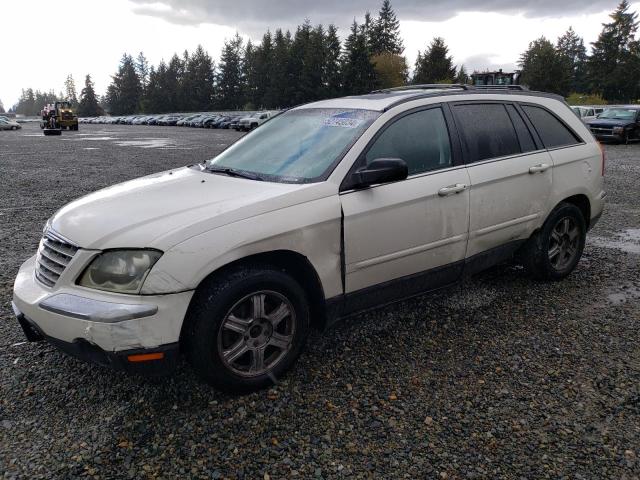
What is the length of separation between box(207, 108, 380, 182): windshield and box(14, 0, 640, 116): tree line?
59.8m

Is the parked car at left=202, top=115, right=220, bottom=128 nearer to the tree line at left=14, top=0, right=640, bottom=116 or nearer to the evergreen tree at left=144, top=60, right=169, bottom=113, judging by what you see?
the tree line at left=14, top=0, right=640, bottom=116

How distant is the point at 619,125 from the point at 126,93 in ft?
346

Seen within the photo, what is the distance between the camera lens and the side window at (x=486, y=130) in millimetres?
3951

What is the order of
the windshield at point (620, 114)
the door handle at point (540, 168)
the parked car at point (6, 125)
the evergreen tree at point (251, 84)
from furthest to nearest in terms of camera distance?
the evergreen tree at point (251, 84) < the parked car at point (6, 125) < the windshield at point (620, 114) < the door handle at point (540, 168)

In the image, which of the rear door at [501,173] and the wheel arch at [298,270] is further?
the rear door at [501,173]

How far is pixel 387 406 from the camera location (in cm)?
292

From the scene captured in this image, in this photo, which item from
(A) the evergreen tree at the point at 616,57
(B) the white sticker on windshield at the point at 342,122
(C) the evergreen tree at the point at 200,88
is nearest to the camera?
(B) the white sticker on windshield at the point at 342,122

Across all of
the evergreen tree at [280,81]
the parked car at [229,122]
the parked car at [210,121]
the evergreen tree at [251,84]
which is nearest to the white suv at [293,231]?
the parked car at [229,122]

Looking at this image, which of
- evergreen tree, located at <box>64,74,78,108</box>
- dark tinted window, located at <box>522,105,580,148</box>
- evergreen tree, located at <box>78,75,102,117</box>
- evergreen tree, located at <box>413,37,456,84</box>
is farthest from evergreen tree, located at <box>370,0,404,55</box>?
evergreen tree, located at <box>64,74,78,108</box>

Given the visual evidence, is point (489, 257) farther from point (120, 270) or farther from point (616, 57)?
point (616, 57)

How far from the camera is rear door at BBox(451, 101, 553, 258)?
3.92 m

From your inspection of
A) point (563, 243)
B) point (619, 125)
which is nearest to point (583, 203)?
point (563, 243)

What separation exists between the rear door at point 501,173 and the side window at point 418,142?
198 mm

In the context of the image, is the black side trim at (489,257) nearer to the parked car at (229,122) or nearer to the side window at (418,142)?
the side window at (418,142)
